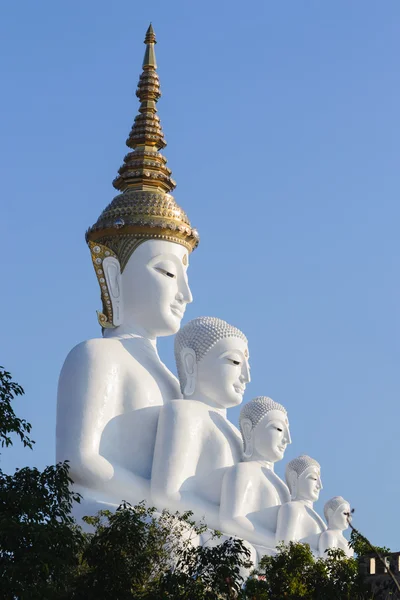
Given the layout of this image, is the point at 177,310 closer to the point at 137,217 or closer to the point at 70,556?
the point at 137,217

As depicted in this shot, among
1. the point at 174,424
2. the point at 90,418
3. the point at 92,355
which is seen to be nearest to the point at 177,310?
the point at 92,355

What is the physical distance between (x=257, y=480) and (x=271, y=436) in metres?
1.10

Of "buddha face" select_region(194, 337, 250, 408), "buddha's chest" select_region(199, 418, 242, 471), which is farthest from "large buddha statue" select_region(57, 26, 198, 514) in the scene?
"buddha's chest" select_region(199, 418, 242, 471)

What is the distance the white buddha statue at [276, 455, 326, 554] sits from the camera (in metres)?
18.6

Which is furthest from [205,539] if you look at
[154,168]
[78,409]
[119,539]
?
[154,168]

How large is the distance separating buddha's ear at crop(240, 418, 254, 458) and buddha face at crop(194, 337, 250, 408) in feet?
1.42

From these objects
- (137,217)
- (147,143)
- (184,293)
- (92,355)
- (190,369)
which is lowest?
(92,355)

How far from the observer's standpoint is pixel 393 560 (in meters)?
15.3

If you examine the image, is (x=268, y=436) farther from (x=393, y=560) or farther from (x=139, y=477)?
(x=393, y=560)

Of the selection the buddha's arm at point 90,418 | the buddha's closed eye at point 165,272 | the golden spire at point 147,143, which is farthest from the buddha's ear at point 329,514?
the golden spire at point 147,143

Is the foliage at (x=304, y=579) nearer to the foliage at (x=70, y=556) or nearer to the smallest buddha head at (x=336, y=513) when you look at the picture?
the foliage at (x=70, y=556)

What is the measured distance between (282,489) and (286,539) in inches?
45.2

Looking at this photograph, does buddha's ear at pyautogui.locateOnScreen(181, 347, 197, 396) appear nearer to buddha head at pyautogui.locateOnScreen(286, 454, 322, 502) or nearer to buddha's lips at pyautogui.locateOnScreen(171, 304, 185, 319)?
buddha's lips at pyautogui.locateOnScreen(171, 304, 185, 319)

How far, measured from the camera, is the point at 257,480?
Result: 18688 millimetres
